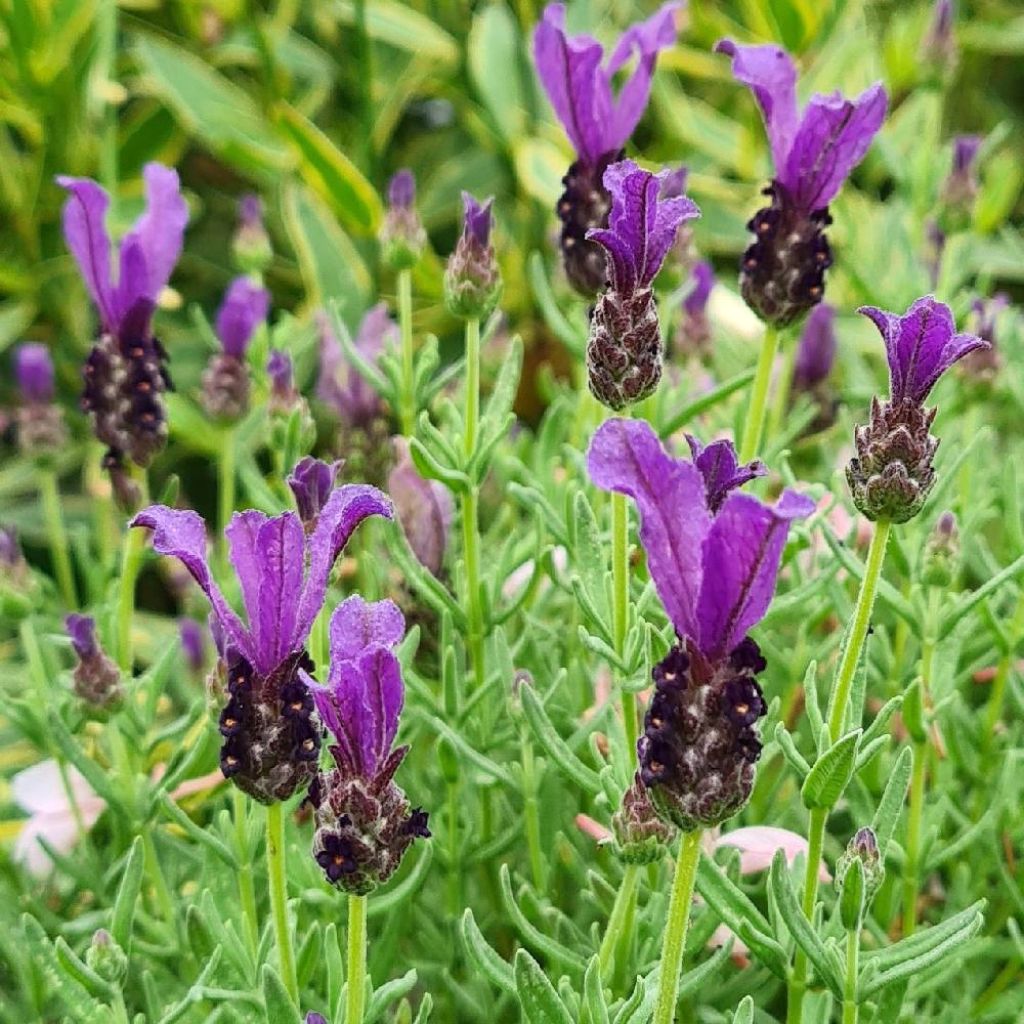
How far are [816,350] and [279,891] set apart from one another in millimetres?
770

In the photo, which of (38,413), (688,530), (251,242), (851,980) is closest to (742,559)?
(688,530)

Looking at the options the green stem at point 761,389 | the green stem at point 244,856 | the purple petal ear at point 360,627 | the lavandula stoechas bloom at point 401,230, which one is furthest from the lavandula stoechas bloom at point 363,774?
the lavandula stoechas bloom at point 401,230

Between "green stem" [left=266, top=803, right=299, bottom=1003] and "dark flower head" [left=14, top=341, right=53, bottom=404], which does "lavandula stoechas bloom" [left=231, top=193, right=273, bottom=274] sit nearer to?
"dark flower head" [left=14, top=341, right=53, bottom=404]

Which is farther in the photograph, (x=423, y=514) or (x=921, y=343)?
(x=423, y=514)

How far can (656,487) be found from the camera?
513 millimetres

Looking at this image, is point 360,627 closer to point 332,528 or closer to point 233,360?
point 332,528

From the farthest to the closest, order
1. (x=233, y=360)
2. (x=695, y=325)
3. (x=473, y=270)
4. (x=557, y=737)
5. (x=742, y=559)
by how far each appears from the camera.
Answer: (x=695, y=325) → (x=233, y=360) → (x=473, y=270) → (x=557, y=737) → (x=742, y=559)

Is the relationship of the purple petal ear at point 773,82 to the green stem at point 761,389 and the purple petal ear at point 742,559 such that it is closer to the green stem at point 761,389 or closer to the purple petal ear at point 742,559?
the green stem at point 761,389

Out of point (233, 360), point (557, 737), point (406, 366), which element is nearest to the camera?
point (557, 737)

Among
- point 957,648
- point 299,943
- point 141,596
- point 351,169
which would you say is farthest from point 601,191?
point 141,596

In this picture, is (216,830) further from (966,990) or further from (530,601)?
(966,990)

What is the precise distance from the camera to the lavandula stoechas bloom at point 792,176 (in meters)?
0.77

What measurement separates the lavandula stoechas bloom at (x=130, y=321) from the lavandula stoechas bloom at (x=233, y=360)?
6.1 inches

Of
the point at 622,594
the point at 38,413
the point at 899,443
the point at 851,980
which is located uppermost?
the point at 899,443
